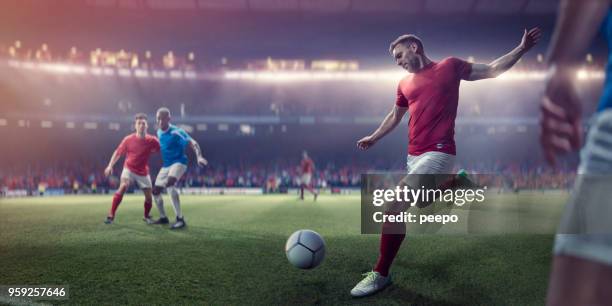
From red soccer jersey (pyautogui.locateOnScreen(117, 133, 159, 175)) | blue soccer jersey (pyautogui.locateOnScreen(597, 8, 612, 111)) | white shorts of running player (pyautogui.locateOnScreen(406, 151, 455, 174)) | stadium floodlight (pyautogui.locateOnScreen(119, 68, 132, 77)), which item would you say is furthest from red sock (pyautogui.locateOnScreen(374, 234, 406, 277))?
stadium floodlight (pyautogui.locateOnScreen(119, 68, 132, 77))

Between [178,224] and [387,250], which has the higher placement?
[387,250]

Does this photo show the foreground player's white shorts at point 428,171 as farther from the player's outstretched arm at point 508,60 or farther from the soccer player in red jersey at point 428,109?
the player's outstretched arm at point 508,60

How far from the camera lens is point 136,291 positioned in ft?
11.8

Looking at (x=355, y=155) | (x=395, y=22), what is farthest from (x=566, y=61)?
(x=355, y=155)

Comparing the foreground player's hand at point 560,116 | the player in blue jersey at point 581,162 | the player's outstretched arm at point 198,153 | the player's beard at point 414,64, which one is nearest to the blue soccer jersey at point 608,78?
the player in blue jersey at point 581,162

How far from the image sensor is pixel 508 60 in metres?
3.56

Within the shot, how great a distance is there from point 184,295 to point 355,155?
29.6m

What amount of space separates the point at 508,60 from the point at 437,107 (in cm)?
73

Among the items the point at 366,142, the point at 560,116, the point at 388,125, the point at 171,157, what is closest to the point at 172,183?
the point at 171,157

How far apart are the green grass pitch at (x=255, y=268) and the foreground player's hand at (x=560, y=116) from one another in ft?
7.08

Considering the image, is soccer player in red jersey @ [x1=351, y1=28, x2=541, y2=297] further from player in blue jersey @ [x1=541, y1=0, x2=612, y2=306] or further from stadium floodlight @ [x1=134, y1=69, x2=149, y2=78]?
stadium floodlight @ [x1=134, y1=69, x2=149, y2=78]

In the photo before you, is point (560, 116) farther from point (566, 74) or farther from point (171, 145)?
point (171, 145)

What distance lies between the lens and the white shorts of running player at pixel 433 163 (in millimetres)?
3707

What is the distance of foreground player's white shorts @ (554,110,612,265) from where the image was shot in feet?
4.58
